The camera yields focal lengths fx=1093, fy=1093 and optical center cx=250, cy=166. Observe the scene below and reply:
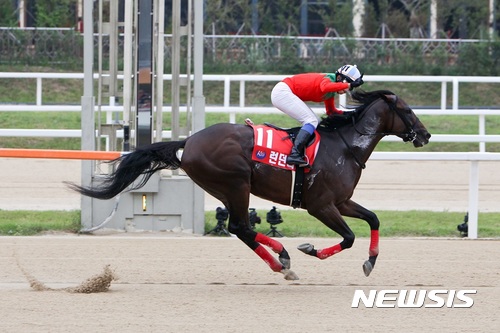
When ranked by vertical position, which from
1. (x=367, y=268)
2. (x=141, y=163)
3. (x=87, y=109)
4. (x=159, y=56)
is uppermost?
(x=159, y=56)

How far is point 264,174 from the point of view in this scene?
8.32 metres

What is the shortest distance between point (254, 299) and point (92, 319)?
131 cm

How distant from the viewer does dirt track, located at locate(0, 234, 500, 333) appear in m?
6.73

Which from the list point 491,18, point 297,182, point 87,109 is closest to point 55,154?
point 87,109

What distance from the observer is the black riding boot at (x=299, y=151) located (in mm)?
8234

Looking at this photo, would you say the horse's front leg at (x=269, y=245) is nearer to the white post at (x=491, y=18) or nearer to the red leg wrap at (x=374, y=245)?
the red leg wrap at (x=374, y=245)

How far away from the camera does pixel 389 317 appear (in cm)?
696

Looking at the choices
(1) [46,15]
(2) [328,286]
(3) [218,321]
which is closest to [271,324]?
(3) [218,321]

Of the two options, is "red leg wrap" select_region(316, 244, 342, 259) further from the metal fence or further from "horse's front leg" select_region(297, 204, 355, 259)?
the metal fence

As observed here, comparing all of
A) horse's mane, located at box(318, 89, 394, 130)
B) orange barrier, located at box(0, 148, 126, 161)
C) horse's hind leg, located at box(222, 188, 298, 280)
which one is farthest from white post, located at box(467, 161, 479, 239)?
orange barrier, located at box(0, 148, 126, 161)

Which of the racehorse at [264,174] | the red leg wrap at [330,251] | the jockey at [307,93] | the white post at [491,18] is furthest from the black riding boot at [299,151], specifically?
the white post at [491,18]

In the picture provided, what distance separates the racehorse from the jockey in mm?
161

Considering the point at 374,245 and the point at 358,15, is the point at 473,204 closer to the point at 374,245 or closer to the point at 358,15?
the point at 374,245

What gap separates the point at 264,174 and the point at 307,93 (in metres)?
0.75
